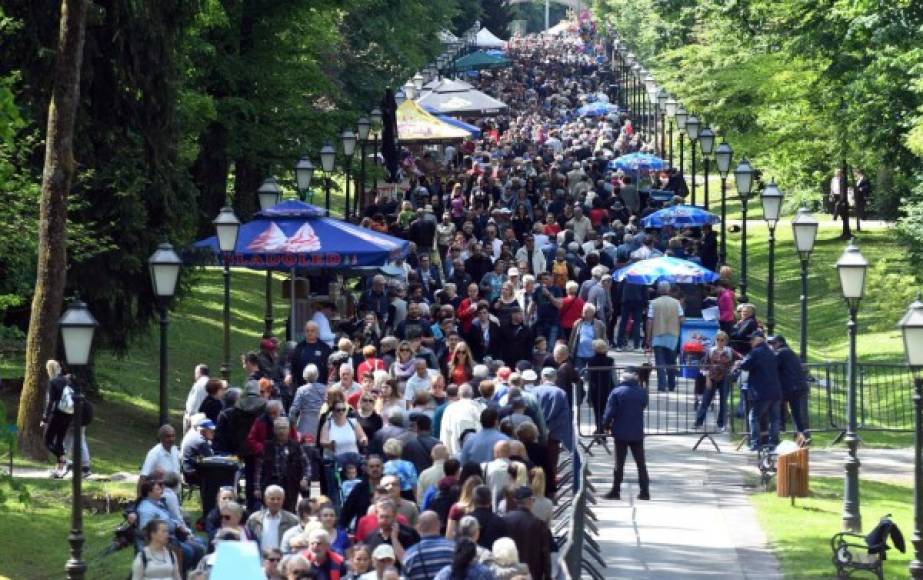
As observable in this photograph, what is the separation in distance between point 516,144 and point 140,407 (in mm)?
32719

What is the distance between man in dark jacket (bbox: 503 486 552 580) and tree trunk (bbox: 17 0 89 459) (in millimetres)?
11323

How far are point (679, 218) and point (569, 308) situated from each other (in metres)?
8.87

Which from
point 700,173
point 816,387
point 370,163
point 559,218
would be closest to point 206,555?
point 816,387

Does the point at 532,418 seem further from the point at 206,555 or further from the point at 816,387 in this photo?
the point at 816,387

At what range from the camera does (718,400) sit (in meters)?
28.5

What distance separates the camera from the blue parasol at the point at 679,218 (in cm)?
3834

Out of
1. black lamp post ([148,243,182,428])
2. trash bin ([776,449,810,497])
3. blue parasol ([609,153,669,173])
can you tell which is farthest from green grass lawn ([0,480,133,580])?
blue parasol ([609,153,669,173])

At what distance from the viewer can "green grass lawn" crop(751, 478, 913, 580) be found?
65.0ft

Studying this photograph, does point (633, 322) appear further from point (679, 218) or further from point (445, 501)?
point (445, 501)

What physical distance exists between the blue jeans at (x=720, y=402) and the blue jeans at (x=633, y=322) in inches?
246

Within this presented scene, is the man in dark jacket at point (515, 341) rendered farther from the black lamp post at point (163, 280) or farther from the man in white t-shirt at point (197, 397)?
the black lamp post at point (163, 280)

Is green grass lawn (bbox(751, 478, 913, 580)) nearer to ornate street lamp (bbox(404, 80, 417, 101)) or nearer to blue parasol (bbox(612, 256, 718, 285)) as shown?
blue parasol (bbox(612, 256, 718, 285))

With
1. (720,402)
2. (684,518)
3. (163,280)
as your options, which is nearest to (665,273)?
(720,402)

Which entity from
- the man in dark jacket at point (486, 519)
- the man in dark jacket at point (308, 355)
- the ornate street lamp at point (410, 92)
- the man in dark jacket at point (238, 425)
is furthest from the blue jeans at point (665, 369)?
the ornate street lamp at point (410, 92)
